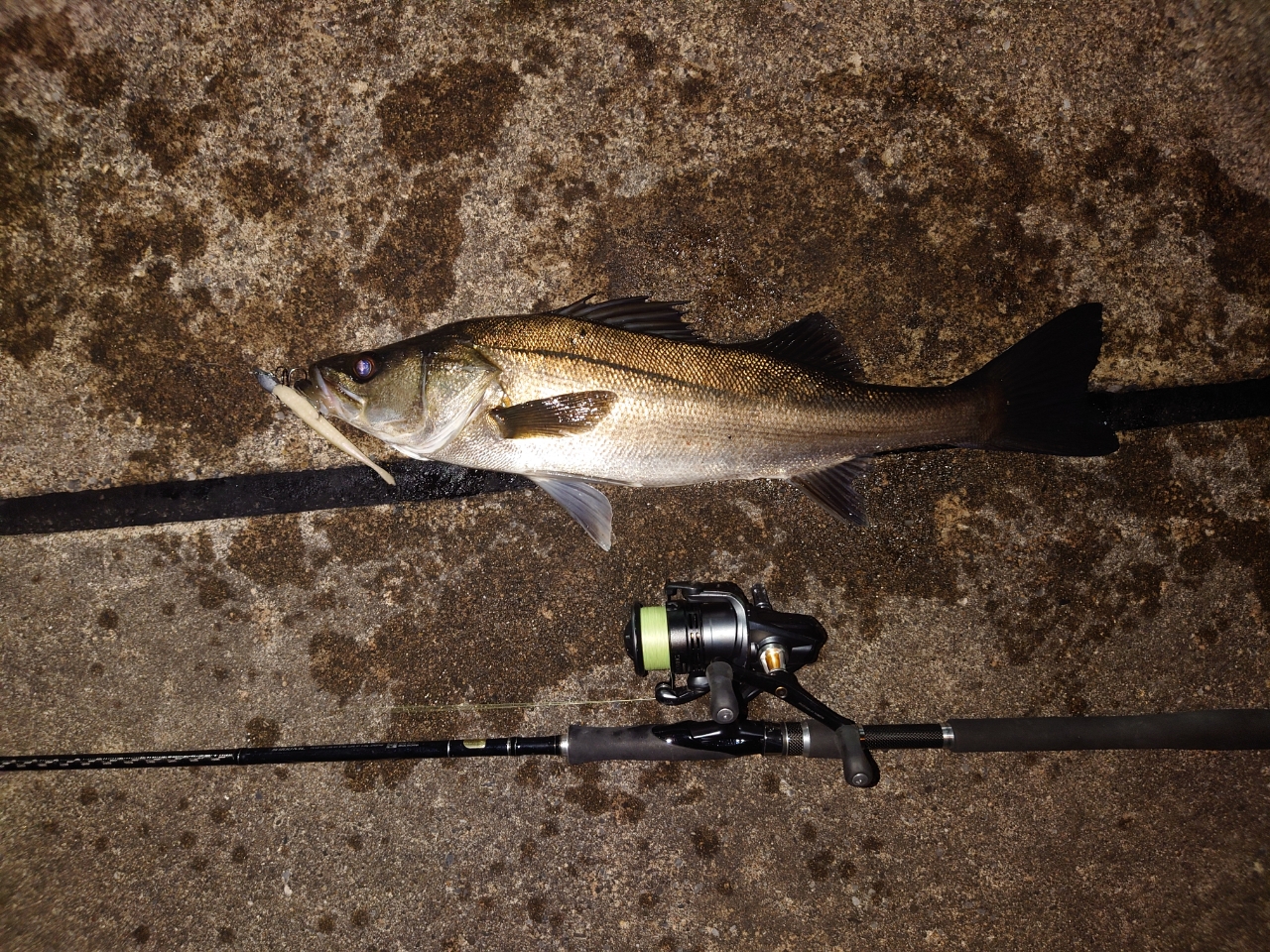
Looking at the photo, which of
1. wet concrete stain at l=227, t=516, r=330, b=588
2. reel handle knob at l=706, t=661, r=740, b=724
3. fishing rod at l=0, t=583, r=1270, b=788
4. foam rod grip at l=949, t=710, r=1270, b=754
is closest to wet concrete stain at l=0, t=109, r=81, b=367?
wet concrete stain at l=227, t=516, r=330, b=588

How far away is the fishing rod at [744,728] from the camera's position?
2244 mm

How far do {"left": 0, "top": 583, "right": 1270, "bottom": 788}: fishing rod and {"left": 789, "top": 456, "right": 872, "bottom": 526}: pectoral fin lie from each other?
0.44 metres

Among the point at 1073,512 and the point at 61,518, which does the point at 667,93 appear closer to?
the point at 1073,512

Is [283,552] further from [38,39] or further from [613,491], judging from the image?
[38,39]

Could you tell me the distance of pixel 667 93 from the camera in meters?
2.70

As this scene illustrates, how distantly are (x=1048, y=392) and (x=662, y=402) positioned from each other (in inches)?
57.8

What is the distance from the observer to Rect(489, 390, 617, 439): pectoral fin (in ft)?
7.59

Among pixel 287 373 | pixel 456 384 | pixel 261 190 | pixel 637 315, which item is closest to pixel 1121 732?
pixel 637 315

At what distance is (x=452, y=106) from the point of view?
2.71 meters

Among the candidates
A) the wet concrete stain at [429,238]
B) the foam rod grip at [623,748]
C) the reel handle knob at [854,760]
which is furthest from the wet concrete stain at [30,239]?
the reel handle knob at [854,760]

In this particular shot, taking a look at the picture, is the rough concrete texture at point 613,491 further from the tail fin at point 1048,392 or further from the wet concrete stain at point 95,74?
the tail fin at point 1048,392

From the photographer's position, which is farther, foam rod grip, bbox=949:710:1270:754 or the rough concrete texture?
the rough concrete texture

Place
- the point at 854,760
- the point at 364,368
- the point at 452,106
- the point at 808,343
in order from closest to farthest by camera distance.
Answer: the point at 854,760
the point at 364,368
the point at 808,343
the point at 452,106

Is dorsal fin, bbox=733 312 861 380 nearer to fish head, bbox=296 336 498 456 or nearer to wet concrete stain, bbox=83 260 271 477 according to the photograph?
fish head, bbox=296 336 498 456
